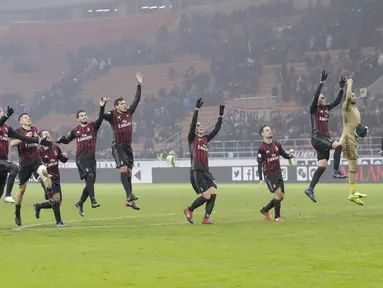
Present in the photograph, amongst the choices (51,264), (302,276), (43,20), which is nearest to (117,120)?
(51,264)

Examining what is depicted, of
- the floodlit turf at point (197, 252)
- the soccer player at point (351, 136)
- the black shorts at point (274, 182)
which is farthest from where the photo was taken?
the soccer player at point (351, 136)

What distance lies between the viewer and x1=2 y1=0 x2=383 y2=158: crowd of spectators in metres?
47.5

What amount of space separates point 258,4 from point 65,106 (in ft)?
50.2

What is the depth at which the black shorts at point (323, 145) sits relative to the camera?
62.4 feet

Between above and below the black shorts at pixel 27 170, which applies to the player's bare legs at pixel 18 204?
below

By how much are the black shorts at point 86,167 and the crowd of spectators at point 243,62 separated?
86.3ft

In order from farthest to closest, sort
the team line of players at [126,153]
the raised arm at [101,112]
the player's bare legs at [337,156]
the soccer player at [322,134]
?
the soccer player at [322,134], the player's bare legs at [337,156], the raised arm at [101,112], the team line of players at [126,153]

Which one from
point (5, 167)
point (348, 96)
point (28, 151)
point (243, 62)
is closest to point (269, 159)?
point (348, 96)

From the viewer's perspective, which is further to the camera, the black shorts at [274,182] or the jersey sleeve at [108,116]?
the jersey sleeve at [108,116]

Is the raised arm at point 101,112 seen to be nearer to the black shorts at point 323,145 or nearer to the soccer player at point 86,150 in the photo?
the soccer player at point 86,150

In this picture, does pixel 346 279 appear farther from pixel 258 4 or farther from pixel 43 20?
pixel 43 20

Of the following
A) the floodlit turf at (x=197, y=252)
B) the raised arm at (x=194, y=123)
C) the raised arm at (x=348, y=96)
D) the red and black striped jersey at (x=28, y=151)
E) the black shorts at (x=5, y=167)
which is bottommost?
the floodlit turf at (x=197, y=252)

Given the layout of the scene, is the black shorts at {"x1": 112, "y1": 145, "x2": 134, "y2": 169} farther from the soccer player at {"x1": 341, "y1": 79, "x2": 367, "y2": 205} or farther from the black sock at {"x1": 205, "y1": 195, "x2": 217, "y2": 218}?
the soccer player at {"x1": 341, "y1": 79, "x2": 367, "y2": 205}

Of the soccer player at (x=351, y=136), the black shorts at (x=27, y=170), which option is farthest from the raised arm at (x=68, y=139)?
the soccer player at (x=351, y=136)
